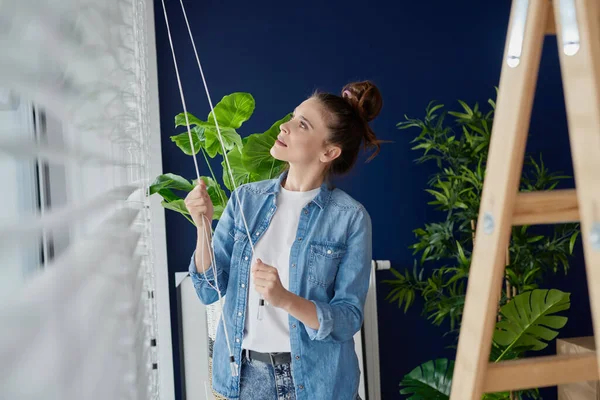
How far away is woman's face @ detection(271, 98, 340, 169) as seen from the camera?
1726mm

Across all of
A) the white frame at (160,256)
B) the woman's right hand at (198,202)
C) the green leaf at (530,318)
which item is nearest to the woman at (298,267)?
the woman's right hand at (198,202)

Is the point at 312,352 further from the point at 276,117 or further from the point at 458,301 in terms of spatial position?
the point at 276,117

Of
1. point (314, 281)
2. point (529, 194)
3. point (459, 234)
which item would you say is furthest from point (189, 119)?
point (529, 194)

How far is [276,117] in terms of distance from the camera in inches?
120

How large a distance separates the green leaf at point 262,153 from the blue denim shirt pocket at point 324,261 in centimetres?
70

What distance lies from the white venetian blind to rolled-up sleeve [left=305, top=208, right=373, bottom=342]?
2.29 feet

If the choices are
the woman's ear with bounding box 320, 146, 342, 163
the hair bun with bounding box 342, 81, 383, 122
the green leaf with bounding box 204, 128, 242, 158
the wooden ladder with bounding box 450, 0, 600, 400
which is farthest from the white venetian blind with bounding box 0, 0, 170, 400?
the green leaf with bounding box 204, 128, 242, 158

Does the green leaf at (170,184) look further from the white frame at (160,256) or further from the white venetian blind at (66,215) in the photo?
the white venetian blind at (66,215)

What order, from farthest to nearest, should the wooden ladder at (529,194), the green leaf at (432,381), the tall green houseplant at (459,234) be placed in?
the tall green houseplant at (459,234) < the green leaf at (432,381) < the wooden ladder at (529,194)

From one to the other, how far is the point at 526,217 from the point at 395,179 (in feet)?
7.48

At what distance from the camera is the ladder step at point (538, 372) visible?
916 millimetres

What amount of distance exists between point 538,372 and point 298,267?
0.81 meters

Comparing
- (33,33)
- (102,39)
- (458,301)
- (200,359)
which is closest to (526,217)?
(102,39)

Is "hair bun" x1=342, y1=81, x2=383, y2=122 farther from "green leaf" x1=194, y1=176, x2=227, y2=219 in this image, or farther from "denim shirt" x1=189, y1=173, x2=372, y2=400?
"green leaf" x1=194, y1=176, x2=227, y2=219
